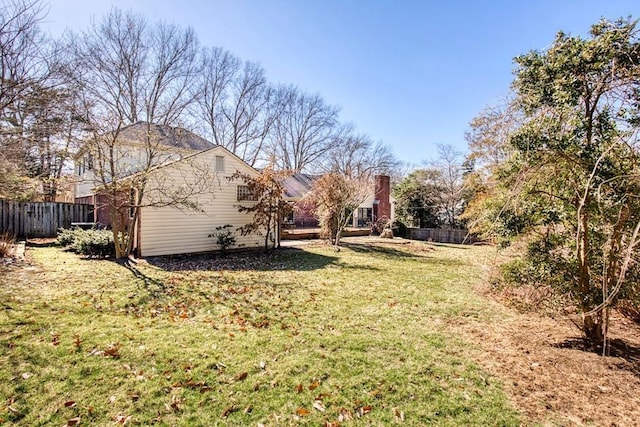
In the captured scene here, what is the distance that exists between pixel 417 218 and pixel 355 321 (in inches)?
857

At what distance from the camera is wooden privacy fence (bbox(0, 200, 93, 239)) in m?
13.7

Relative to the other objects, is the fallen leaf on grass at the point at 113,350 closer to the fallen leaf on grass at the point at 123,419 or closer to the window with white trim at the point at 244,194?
the fallen leaf on grass at the point at 123,419

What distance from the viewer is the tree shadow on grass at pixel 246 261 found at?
9898mm

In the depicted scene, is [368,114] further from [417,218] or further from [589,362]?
[589,362]

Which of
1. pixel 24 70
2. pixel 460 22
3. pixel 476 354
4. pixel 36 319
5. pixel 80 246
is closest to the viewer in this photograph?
pixel 476 354

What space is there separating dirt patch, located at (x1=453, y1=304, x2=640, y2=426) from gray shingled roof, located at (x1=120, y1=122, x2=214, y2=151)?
10888mm

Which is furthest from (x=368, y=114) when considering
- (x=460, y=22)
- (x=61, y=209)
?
(x=61, y=209)

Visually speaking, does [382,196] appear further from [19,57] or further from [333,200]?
[19,57]

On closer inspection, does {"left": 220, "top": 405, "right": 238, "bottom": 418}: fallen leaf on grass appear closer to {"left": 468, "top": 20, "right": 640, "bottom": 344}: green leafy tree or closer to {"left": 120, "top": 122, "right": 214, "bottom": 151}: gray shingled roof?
{"left": 468, "top": 20, "right": 640, "bottom": 344}: green leafy tree

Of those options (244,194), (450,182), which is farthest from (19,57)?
(450,182)

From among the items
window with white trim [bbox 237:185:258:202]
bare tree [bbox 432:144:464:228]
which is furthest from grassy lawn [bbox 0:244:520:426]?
bare tree [bbox 432:144:464:228]

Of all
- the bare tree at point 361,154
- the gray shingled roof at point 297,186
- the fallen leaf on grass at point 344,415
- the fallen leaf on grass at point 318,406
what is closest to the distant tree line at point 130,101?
the bare tree at point 361,154

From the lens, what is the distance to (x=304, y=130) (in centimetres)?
3562

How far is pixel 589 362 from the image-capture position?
3826 millimetres
